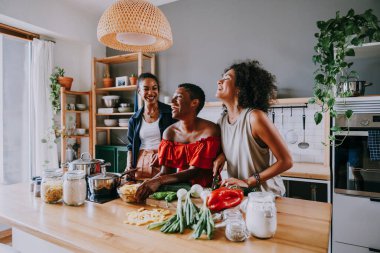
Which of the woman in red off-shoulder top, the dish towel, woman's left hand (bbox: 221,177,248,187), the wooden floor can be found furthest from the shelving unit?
the dish towel

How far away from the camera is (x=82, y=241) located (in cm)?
102

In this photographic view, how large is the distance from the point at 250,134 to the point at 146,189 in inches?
26.9

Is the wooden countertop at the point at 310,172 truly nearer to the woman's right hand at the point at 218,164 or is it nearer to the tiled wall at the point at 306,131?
the tiled wall at the point at 306,131

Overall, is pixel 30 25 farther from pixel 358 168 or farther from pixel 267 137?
pixel 358 168

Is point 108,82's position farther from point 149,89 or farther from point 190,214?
point 190,214

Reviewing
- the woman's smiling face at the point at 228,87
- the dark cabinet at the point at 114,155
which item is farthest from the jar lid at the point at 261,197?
the dark cabinet at the point at 114,155

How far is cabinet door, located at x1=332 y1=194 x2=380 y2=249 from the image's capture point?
2.16 m

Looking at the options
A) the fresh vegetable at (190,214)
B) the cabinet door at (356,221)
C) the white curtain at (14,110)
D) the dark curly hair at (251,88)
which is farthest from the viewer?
the white curtain at (14,110)

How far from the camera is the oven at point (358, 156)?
2234 millimetres

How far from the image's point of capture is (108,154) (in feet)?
13.9

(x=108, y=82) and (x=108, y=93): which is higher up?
(x=108, y=82)

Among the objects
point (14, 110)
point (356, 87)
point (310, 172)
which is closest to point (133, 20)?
point (356, 87)

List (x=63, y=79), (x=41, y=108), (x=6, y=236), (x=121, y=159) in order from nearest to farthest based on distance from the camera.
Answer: (x=6, y=236), (x=41, y=108), (x=63, y=79), (x=121, y=159)

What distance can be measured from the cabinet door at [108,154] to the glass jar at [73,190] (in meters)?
2.76
